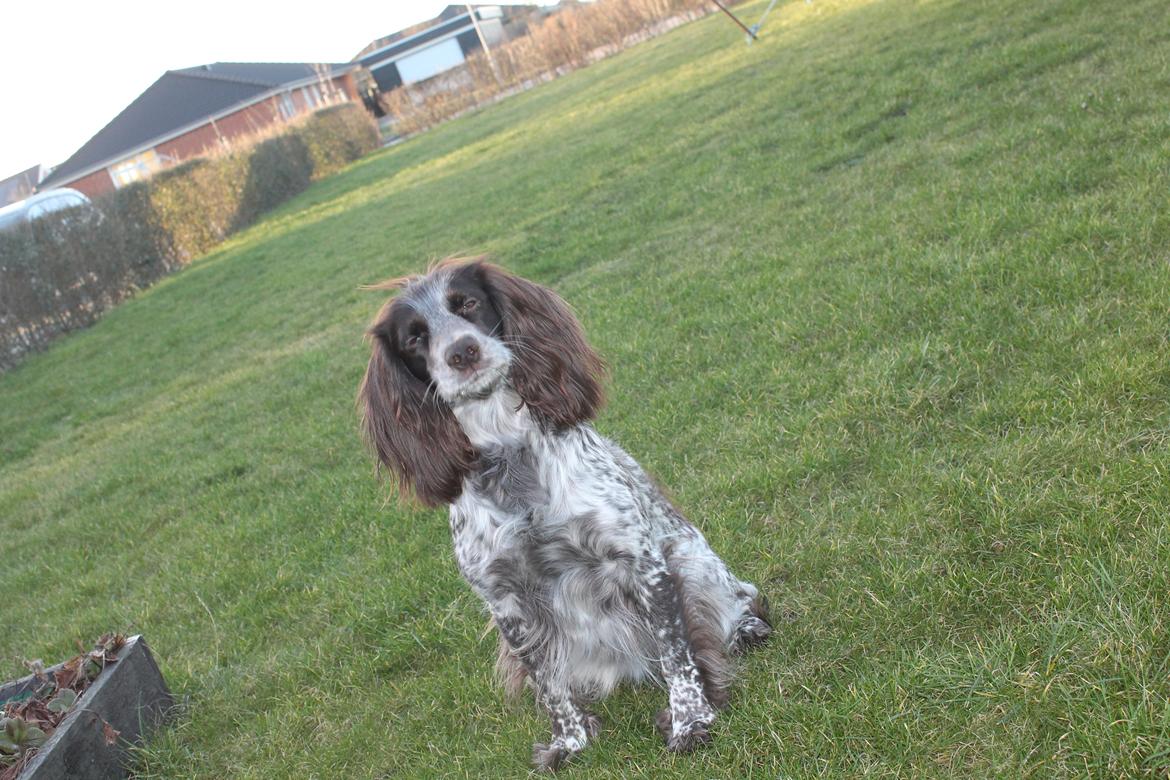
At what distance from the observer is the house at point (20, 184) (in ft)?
173

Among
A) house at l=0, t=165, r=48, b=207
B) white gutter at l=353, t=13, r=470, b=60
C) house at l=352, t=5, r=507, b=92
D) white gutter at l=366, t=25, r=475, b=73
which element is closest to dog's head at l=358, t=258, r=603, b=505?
house at l=0, t=165, r=48, b=207

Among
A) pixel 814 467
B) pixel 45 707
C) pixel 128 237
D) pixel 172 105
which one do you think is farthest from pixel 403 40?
pixel 45 707

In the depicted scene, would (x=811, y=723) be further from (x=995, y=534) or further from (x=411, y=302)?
(x=411, y=302)

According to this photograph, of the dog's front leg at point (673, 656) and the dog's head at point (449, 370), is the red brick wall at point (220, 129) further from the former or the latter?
the dog's front leg at point (673, 656)

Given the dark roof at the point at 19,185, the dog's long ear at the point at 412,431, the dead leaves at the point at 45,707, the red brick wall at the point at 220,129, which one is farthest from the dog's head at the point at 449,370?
the dark roof at the point at 19,185

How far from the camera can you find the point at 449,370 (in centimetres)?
273

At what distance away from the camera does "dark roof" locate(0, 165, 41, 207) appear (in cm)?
5266

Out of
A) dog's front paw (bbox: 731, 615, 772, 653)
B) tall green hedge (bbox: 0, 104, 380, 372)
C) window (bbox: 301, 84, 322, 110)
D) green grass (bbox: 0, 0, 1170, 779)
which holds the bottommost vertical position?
dog's front paw (bbox: 731, 615, 772, 653)

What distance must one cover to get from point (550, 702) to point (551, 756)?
171 millimetres

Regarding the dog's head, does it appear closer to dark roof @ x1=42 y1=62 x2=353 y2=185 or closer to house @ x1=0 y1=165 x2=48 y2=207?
dark roof @ x1=42 y1=62 x2=353 y2=185

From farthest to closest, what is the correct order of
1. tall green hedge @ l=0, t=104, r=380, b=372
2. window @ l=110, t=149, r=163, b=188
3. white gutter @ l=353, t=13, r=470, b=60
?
1. white gutter @ l=353, t=13, r=470, b=60
2. window @ l=110, t=149, r=163, b=188
3. tall green hedge @ l=0, t=104, r=380, b=372

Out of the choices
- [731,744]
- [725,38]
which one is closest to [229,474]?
[731,744]

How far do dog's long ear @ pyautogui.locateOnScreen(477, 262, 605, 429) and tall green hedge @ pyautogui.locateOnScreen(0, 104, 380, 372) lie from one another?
13.9 meters

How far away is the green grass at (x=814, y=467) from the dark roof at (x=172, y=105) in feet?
142
